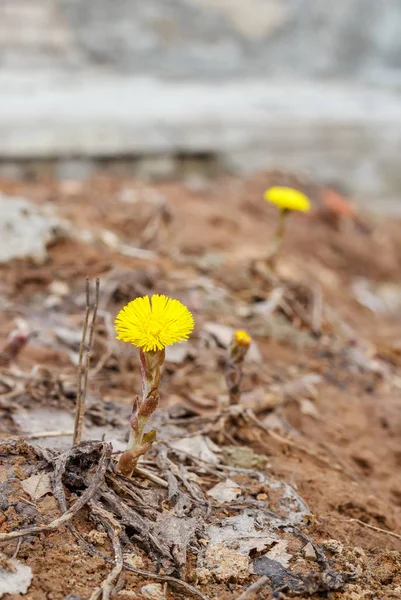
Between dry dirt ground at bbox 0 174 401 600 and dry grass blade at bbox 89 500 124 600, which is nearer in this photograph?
dry grass blade at bbox 89 500 124 600

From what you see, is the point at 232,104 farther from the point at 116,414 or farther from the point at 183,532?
the point at 183,532

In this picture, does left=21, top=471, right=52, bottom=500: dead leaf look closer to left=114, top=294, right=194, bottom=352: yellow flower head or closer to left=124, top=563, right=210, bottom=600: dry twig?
left=124, top=563, right=210, bottom=600: dry twig

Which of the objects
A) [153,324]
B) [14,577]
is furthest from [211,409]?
[14,577]

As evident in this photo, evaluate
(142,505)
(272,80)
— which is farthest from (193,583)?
(272,80)

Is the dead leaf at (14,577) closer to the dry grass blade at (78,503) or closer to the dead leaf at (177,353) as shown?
the dry grass blade at (78,503)

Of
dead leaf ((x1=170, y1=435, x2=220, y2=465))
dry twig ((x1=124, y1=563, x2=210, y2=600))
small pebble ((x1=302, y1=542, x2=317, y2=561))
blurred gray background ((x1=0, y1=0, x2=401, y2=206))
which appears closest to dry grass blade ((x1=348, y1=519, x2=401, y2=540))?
small pebble ((x1=302, y1=542, x2=317, y2=561))

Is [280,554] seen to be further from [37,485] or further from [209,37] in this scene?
[209,37]

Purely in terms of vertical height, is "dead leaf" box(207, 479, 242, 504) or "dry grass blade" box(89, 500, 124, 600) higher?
"dry grass blade" box(89, 500, 124, 600)
